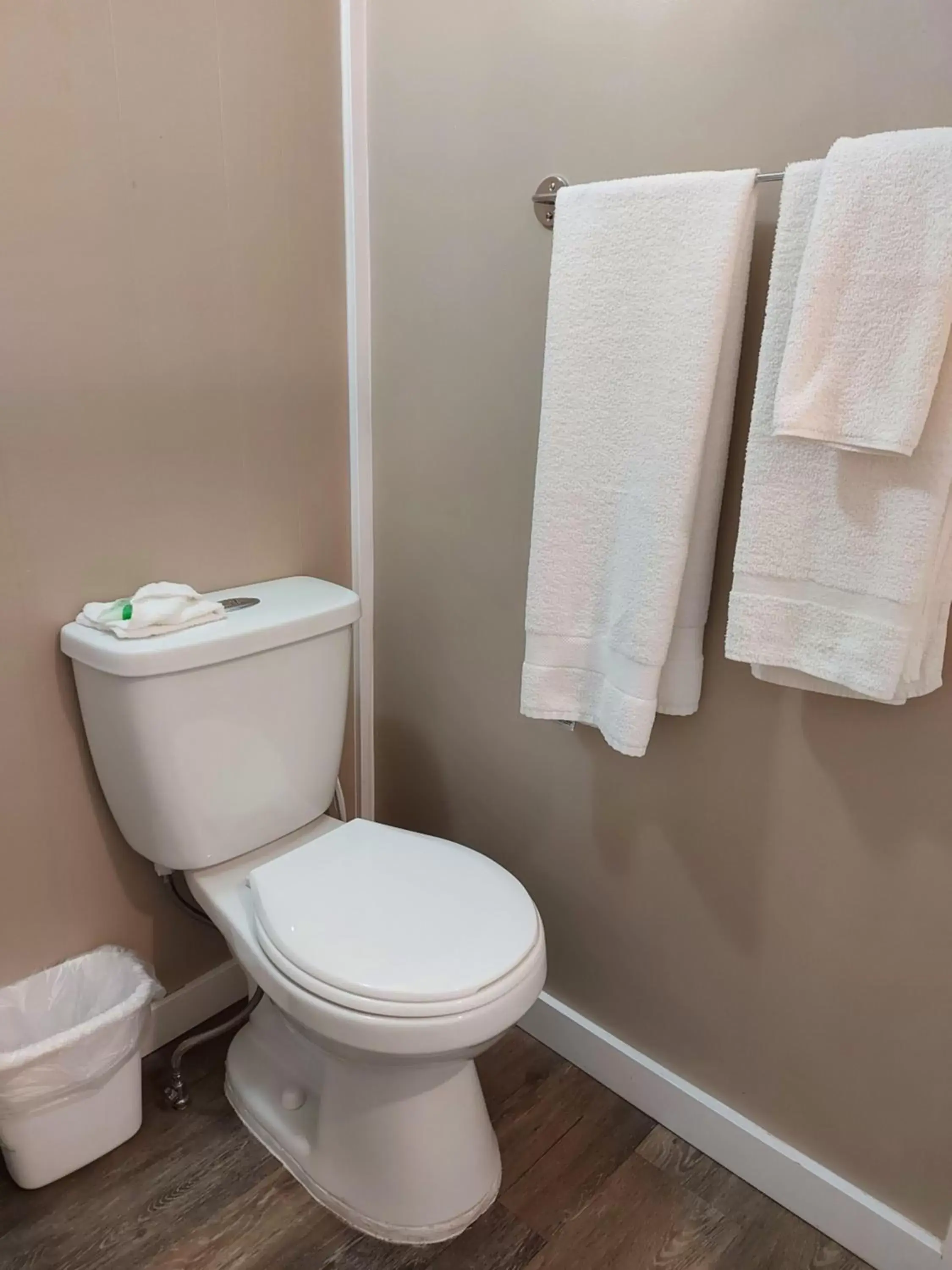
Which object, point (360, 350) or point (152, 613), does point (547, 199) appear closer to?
point (360, 350)

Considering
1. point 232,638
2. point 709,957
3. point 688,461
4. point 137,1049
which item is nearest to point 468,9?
point 688,461

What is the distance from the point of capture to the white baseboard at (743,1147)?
1209mm

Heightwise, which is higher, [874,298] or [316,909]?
[874,298]

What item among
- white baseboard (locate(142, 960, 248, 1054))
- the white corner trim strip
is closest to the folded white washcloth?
the white corner trim strip

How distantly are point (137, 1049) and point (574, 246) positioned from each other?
4.44 ft

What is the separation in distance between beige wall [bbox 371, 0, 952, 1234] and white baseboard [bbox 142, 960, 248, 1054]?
20.0 inches

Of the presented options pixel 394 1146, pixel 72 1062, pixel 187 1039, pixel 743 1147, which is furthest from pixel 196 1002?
pixel 743 1147

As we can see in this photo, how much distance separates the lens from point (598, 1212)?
4.30 ft

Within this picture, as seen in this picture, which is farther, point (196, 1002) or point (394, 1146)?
point (196, 1002)

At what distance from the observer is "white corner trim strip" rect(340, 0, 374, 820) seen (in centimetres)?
143

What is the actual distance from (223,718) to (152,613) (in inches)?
7.6

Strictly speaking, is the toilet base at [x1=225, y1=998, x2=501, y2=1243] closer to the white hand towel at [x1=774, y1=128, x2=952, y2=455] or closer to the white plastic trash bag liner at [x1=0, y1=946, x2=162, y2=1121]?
the white plastic trash bag liner at [x1=0, y1=946, x2=162, y2=1121]

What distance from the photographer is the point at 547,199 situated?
1242 mm

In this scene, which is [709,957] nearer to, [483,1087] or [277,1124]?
[483,1087]
